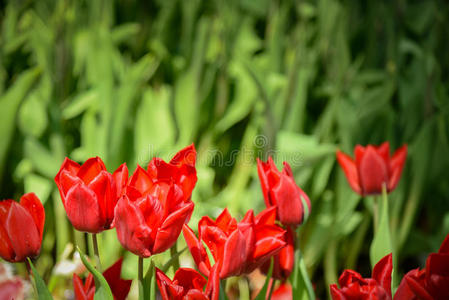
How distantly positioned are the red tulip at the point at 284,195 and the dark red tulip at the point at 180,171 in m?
0.06

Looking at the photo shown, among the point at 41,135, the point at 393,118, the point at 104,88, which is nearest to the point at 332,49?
the point at 393,118

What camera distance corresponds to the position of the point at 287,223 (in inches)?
15.6

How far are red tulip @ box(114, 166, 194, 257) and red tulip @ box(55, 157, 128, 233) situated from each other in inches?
0.7

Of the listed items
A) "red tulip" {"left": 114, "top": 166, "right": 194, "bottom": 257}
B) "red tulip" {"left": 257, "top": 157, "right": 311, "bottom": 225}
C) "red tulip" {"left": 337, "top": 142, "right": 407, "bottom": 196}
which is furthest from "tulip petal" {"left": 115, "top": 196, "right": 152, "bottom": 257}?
"red tulip" {"left": 337, "top": 142, "right": 407, "bottom": 196}

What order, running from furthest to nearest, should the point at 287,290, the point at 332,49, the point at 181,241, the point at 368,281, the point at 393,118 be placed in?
the point at 332,49
the point at 393,118
the point at 181,241
the point at 287,290
the point at 368,281

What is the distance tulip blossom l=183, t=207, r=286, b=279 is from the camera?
32 cm

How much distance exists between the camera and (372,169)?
0.50 meters

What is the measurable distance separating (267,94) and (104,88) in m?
0.32

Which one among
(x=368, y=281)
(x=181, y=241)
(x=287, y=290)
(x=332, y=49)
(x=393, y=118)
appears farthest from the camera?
(x=332, y=49)

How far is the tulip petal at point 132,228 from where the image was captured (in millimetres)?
317

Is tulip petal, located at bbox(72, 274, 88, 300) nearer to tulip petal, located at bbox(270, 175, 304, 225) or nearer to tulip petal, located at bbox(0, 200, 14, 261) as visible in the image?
tulip petal, located at bbox(0, 200, 14, 261)

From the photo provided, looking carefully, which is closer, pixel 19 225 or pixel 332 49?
pixel 19 225

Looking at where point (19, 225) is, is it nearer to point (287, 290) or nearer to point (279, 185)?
point (279, 185)

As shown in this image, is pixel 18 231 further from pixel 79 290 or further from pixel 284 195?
pixel 284 195
